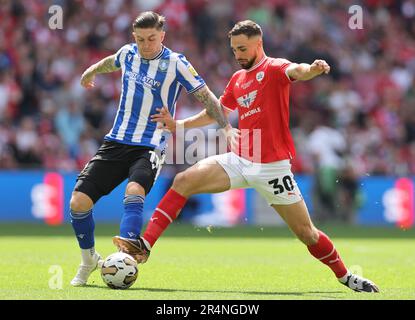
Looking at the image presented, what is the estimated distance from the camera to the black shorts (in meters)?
8.27

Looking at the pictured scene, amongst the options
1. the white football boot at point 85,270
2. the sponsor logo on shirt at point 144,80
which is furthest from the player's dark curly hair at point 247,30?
the white football boot at point 85,270

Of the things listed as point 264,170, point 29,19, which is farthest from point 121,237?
point 29,19

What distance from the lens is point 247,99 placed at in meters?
8.25

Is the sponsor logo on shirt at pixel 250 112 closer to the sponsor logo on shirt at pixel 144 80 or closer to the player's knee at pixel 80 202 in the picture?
the sponsor logo on shirt at pixel 144 80

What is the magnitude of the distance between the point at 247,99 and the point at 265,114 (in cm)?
21

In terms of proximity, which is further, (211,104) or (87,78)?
(87,78)

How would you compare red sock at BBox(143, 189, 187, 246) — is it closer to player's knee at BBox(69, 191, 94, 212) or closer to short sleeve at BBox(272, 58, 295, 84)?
player's knee at BBox(69, 191, 94, 212)

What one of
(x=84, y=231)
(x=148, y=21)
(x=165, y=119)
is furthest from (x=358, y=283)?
(x=148, y=21)

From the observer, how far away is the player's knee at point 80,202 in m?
8.23

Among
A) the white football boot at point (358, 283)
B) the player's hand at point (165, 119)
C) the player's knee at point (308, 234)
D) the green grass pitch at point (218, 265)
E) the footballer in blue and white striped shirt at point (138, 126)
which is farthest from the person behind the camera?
the player's hand at point (165, 119)

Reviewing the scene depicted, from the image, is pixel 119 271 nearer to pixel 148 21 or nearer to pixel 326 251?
pixel 326 251

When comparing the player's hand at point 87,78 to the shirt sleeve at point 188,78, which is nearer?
the shirt sleeve at point 188,78

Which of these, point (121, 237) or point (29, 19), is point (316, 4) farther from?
point (121, 237)
